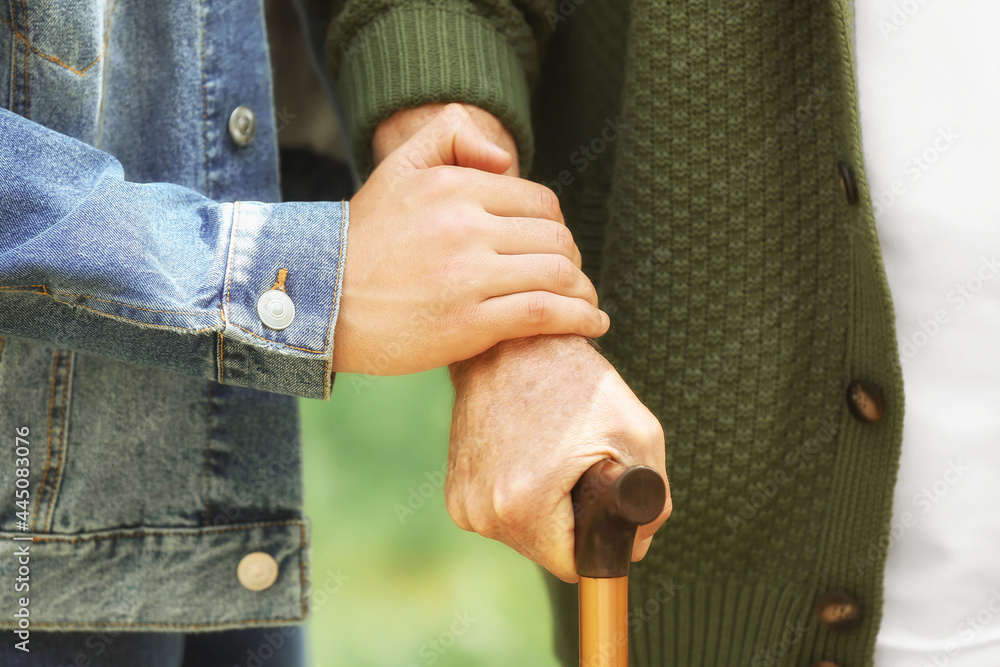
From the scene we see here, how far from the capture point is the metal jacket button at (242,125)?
2.39 feet

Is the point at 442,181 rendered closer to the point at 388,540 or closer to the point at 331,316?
the point at 331,316

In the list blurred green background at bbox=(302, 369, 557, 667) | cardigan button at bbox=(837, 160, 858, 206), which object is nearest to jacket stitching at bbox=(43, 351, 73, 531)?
cardigan button at bbox=(837, 160, 858, 206)

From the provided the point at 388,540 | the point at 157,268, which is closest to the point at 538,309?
the point at 157,268

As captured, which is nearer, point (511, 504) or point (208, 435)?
point (511, 504)

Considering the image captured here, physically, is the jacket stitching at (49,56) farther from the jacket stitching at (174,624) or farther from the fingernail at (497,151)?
the jacket stitching at (174,624)

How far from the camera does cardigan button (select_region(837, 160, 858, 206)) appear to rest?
2.19ft

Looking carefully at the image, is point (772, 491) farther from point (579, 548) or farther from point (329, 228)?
point (329, 228)

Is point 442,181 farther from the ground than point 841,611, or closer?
farther from the ground

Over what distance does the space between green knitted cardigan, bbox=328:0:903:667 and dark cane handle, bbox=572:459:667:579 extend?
0.28 metres

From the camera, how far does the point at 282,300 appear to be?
583 mm

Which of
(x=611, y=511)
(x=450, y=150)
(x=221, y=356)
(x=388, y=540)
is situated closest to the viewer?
(x=611, y=511)

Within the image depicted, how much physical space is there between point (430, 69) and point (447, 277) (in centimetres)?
25

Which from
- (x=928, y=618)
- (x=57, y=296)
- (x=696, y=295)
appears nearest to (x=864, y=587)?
(x=928, y=618)

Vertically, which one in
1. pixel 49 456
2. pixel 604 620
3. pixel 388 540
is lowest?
pixel 388 540
